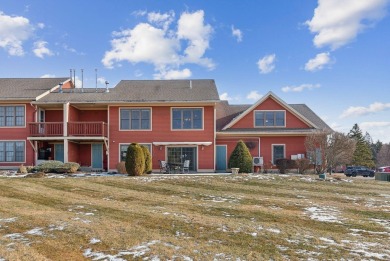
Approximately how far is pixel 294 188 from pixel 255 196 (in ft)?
12.3

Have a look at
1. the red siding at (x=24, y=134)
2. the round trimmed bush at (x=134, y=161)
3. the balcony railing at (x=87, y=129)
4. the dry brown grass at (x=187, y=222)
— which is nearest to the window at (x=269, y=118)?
the round trimmed bush at (x=134, y=161)

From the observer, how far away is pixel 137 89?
26.9 metres

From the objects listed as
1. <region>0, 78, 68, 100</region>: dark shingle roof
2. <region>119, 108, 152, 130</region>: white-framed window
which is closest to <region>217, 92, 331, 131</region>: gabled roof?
<region>119, 108, 152, 130</region>: white-framed window

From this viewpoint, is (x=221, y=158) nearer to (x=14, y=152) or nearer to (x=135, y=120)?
(x=135, y=120)

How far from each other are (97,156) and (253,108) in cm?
1273

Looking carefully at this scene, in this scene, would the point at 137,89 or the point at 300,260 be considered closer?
the point at 300,260

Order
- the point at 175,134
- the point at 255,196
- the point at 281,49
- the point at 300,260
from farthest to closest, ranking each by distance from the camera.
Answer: the point at 175,134
the point at 281,49
the point at 255,196
the point at 300,260

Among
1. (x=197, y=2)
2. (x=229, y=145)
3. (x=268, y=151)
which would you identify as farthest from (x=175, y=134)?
(x=197, y=2)

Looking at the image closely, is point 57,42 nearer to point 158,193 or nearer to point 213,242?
point 158,193

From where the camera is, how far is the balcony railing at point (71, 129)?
24.5 m

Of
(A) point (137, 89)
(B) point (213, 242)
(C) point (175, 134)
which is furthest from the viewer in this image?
(A) point (137, 89)

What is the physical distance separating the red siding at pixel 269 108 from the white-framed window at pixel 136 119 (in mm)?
6611

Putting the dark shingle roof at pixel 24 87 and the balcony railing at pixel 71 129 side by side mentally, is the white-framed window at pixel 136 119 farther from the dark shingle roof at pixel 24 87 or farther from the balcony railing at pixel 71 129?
the dark shingle roof at pixel 24 87

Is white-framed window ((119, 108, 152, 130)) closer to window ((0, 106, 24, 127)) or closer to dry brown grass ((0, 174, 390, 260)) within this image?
window ((0, 106, 24, 127))
